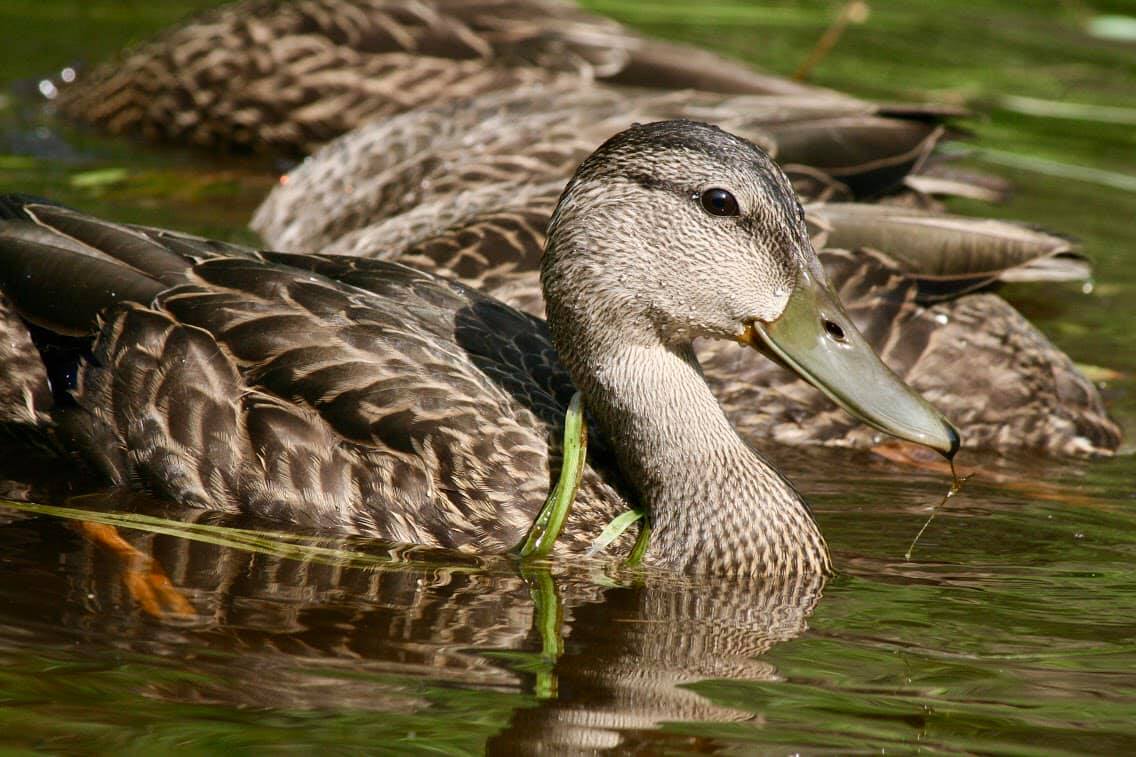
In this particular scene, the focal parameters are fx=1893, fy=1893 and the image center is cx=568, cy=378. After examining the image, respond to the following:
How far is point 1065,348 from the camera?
8.54 metres

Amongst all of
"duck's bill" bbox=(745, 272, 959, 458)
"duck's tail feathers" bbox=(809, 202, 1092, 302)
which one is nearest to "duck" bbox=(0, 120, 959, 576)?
"duck's bill" bbox=(745, 272, 959, 458)

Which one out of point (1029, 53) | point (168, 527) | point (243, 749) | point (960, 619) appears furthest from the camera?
point (1029, 53)

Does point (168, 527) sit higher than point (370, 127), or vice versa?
point (370, 127)

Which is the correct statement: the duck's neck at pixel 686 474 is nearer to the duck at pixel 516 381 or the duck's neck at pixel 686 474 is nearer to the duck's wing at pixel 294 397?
the duck at pixel 516 381

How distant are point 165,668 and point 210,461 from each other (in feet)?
4.29

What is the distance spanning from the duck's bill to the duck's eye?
0.96 ft

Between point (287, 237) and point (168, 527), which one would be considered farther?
point (287, 237)

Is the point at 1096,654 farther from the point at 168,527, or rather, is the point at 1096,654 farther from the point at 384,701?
the point at 168,527

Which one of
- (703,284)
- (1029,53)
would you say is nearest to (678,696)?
(703,284)

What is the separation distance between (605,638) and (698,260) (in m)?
1.24

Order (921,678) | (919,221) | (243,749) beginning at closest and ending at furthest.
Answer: (243,749) < (921,678) < (919,221)

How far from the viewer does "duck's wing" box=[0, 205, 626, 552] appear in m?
5.80

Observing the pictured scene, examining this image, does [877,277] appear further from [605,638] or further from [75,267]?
[75,267]

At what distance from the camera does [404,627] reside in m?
5.09
